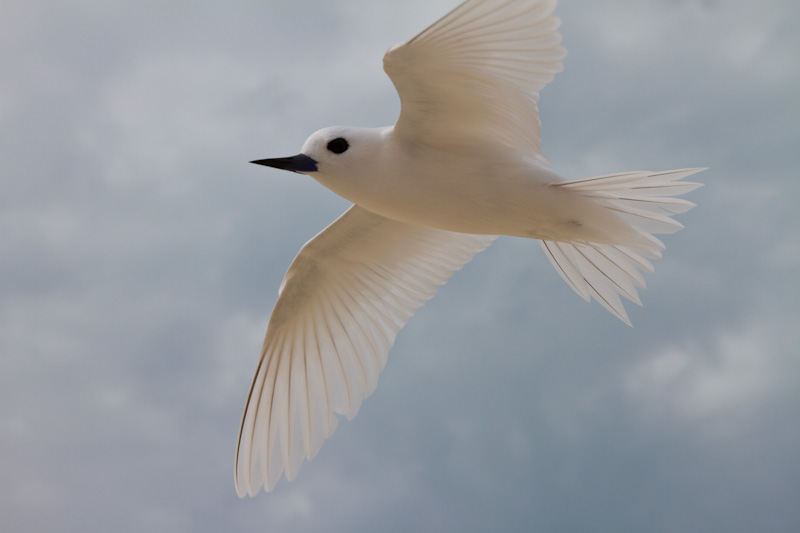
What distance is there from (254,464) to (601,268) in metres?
2.14

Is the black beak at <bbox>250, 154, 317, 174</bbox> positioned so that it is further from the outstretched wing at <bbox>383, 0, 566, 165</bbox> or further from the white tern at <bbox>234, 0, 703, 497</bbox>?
the outstretched wing at <bbox>383, 0, 566, 165</bbox>

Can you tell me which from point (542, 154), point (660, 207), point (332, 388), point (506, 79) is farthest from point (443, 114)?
point (332, 388)

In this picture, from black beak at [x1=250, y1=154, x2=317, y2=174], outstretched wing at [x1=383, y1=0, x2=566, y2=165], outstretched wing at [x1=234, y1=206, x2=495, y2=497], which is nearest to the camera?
outstretched wing at [x1=383, y1=0, x2=566, y2=165]

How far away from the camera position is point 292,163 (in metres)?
4.27

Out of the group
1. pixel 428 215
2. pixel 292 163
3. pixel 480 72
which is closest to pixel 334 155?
pixel 292 163

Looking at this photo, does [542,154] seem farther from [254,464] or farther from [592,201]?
[254,464]

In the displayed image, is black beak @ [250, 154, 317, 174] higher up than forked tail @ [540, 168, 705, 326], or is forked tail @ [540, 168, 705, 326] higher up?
black beak @ [250, 154, 317, 174]

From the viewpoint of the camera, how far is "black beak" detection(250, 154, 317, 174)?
4.26 metres

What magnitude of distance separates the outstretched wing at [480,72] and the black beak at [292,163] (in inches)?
17.7

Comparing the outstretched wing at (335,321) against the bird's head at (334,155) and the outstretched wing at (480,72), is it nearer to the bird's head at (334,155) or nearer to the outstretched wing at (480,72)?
the bird's head at (334,155)

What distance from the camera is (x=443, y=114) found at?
4234 millimetres

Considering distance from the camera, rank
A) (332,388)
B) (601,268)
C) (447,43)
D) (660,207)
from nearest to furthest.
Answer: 1. (447,43)
2. (660,207)
3. (601,268)
4. (332,388)

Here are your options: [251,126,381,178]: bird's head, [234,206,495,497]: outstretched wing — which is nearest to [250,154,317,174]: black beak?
[251,126,381,178]: bird's head

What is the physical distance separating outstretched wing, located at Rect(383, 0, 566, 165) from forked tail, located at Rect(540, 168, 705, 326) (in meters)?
0.42
